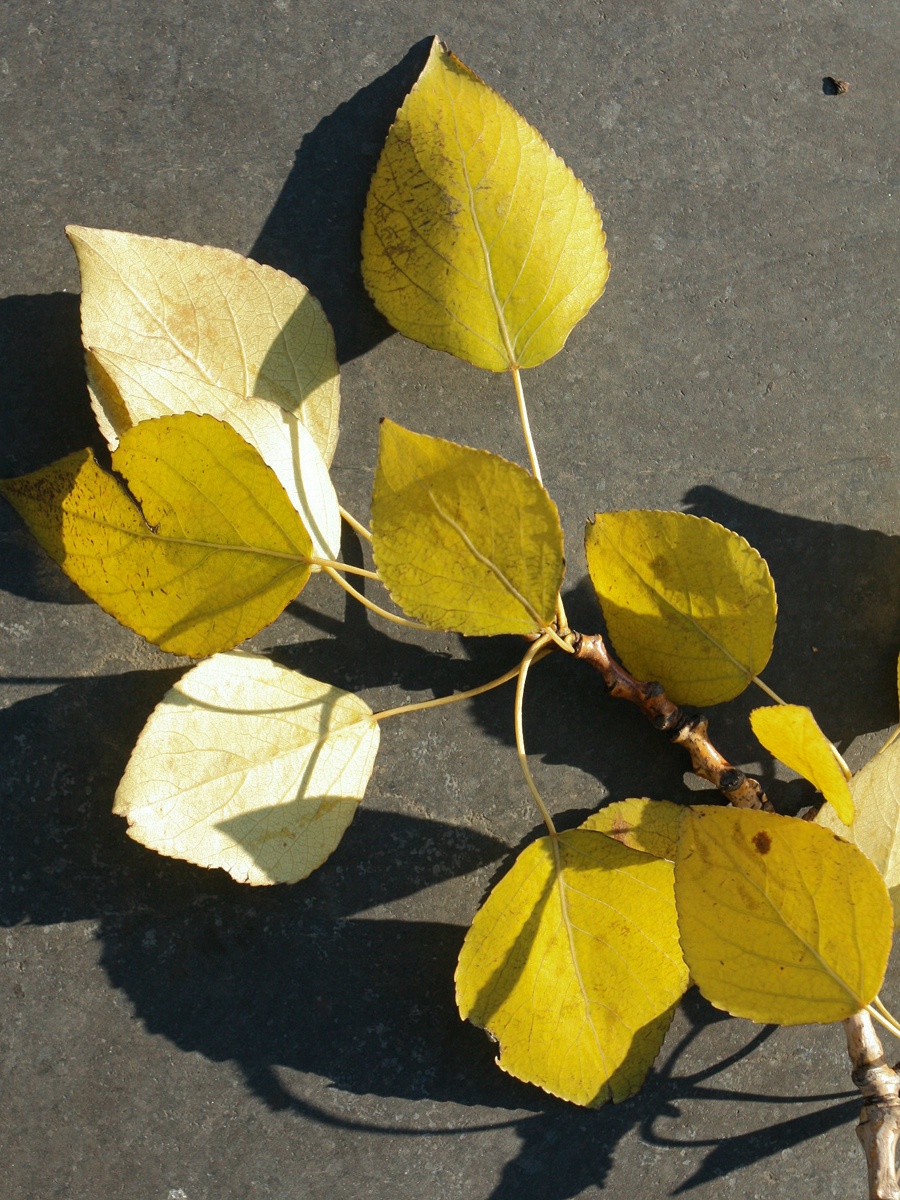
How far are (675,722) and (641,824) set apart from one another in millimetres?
59

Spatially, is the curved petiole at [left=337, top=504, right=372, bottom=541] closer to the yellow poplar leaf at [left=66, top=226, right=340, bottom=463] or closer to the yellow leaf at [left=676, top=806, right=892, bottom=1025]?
the yellow poplar leaf at [left=66, top=226, right=340, bottom=463]

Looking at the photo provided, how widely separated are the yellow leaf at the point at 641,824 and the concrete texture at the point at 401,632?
0.03 meters

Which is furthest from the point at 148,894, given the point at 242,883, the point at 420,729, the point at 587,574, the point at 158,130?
the point at 158,130

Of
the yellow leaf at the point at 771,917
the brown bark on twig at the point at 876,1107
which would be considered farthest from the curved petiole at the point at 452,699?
the brown bark on twig at the point at 876,1107

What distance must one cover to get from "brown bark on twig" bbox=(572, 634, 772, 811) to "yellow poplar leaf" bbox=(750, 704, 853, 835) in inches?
2.7

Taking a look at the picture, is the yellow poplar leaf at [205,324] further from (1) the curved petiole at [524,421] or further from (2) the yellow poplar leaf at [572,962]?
(2) the yellow poplar leaf at [572,962]

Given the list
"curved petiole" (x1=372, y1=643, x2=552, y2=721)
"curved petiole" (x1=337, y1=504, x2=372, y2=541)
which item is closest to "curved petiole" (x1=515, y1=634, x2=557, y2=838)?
"curved petiole" (x1=372, y1=643, x2=552, y2=721)

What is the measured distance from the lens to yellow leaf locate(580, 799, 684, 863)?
523 mm

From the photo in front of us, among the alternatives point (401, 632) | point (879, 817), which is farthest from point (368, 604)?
point (879, 817)

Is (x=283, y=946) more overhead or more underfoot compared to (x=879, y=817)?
more underfoot

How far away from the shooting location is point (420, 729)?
1.80 feet

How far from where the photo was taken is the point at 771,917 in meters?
0.44

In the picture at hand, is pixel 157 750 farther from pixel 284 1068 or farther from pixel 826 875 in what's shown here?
pixel 826 875

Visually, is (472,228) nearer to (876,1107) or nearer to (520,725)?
(520,725)
